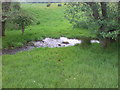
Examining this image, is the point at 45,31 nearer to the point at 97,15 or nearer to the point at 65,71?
the point at 97,15

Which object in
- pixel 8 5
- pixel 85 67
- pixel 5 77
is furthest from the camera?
pixel 8 5

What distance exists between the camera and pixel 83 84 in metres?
8.66

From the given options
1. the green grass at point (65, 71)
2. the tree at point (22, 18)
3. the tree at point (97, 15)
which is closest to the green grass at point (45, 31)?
the tree at point (22, 18)

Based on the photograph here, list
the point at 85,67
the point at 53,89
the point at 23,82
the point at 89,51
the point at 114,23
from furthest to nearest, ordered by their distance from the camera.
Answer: the point at 89,51 < the point at 114,23 < the point at 85,67 < the point at 23,82 < the point at 53,89

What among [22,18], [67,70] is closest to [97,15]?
[67,70]

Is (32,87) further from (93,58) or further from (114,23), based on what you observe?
(114,23)

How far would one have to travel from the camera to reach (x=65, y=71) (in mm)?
10453

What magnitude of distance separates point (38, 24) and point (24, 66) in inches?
904

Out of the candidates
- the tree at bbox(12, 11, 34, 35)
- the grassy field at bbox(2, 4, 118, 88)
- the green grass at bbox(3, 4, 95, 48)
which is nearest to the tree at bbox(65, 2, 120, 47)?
the grassy field at bbox(2, 4, 118, 88)

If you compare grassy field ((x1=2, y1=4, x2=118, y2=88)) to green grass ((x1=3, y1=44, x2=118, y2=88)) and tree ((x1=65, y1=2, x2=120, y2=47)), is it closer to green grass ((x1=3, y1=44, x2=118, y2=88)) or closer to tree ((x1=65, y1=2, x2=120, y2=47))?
green grass ((x1=3, y1=44, x2=118, y2=88))

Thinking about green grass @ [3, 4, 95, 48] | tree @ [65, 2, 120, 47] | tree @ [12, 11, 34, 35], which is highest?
tree @ [65, 2, 120, 47]

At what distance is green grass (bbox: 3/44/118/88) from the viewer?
28.5ft

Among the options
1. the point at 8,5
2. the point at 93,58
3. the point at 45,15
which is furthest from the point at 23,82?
the point at 45,15

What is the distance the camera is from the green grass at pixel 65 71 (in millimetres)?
8688
